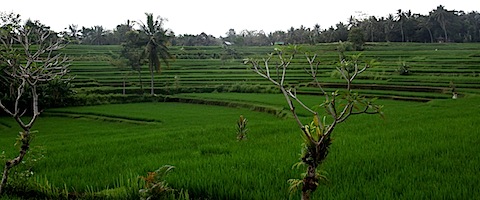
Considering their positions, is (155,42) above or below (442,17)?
below

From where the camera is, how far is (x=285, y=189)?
12.9 ft

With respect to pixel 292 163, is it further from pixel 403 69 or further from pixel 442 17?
pixel 442 17

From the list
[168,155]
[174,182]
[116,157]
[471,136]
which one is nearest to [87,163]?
[116,157]

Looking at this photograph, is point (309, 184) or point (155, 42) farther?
point (155, 42)

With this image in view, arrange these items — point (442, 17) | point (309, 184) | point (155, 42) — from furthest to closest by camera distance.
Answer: point (442, 17), point (155, 42), point (309, 184)

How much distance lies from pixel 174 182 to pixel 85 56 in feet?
150

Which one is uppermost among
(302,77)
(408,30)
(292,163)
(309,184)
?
(408,30)

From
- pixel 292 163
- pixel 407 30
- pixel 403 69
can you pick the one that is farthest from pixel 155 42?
pixel 407 30

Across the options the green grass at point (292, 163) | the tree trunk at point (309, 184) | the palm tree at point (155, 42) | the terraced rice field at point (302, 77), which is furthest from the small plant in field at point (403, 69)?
the tree trunk at point (309, 184)

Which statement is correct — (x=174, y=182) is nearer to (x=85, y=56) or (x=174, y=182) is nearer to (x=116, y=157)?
(x=116, y=157)

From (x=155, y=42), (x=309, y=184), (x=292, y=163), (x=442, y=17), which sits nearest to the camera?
(x=309, y=184)

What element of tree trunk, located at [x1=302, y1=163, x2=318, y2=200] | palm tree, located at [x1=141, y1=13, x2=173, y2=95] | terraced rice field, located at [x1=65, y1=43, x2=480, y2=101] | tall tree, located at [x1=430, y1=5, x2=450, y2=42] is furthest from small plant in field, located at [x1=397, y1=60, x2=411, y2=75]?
tall tree, located at [x1=430, y1=5, x2=450, y2=42]

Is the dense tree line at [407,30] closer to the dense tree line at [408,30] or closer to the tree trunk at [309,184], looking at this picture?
the dense tree line at [408,30]

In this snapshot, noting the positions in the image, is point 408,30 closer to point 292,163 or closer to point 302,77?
point 302,77
